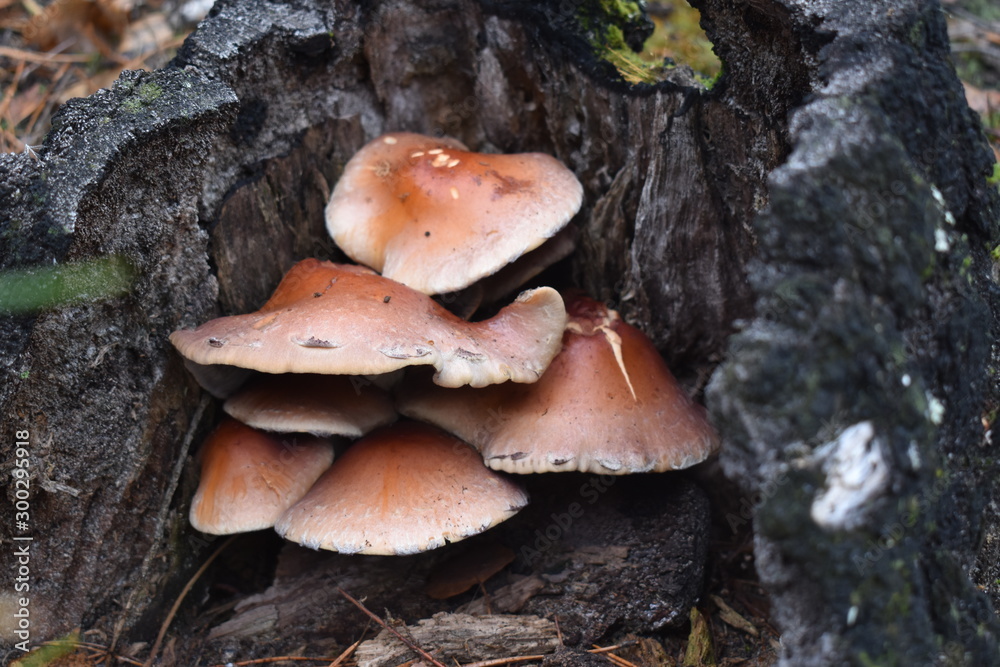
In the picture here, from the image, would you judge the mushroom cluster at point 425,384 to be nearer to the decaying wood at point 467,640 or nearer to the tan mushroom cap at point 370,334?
the tan mushroom cap at point 370,334

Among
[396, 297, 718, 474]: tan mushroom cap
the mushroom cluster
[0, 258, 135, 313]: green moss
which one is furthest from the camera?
[396, 297, 718, 474]: tan mushroom cap

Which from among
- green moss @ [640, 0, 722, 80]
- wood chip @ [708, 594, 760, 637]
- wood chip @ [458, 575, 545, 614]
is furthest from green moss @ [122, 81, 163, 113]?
green moss @ [640, 0, 722, 80]

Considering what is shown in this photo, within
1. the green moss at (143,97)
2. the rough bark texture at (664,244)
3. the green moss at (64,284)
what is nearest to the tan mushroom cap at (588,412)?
the rough bark texture at (664,244)

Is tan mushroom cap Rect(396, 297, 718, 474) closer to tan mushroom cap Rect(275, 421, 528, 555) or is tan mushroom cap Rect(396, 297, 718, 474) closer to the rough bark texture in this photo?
tan mushroom cap Rect(275, 421, 528, 555)

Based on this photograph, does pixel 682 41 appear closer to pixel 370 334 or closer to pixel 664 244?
pixel 664 244

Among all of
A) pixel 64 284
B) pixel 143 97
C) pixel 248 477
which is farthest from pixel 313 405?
pixel 143 97

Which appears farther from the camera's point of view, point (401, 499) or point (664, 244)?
point (664, 244)

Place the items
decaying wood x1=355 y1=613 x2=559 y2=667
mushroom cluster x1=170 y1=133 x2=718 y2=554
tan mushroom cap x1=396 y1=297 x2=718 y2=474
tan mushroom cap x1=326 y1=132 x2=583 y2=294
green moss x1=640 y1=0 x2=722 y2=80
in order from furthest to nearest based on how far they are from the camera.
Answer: green moss x1=640 y1=0 x2=722 y2=80, tan mushroom cap x1=326 y1=132 x2=583 y2=294, decaying wood x1=355 y1=613 x2=559 y2=667, tan mushroom cap x1=396 y1=297 x2=718 y2=474, mushroom cluster x1=170 y1=133 x2=718 y2=554
